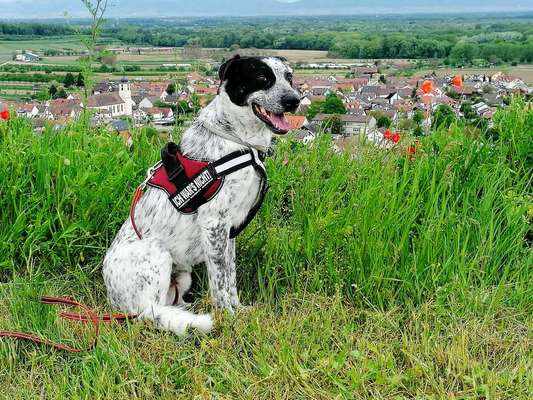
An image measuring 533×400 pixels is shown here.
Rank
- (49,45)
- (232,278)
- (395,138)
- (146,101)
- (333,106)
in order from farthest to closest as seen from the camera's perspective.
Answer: (49,45) < (146,101) < (333,106) < (395,138) < (232,278)

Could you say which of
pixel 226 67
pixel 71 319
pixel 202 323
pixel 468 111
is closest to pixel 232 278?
pixel 202 323

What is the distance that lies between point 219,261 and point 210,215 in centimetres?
25

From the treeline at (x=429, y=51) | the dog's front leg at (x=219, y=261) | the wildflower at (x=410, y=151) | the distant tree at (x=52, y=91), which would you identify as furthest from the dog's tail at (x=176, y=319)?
the treeline at (x=429, y=51)

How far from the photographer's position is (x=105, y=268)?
3049mm

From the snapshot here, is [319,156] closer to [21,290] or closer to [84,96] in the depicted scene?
[84,96]

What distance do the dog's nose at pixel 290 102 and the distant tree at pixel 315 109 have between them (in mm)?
1783

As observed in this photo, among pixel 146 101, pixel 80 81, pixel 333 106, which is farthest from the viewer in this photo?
pixel 146 101

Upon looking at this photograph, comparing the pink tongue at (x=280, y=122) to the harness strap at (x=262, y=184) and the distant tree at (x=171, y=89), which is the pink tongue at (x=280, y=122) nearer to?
the harness strap at (x=262, y=184)

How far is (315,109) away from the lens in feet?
16.0

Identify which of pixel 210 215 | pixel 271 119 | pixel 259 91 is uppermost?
pixel 259 91

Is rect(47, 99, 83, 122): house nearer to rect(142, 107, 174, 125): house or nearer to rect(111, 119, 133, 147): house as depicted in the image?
rect(111, 119, 133, 147): house

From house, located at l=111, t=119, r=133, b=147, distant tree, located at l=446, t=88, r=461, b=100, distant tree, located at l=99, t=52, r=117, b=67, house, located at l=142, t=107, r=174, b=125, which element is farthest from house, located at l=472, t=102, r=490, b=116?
distant tree, located at l=99, t=52, r=117, b=67

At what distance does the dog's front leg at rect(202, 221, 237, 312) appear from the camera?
9.54 feet

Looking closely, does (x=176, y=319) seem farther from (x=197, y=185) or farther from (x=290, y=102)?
(x=290, y=102)
